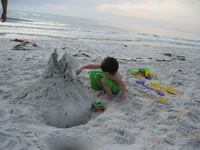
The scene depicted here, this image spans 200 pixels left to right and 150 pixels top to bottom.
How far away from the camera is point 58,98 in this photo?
2.71 meters

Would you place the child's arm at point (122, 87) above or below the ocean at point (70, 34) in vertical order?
below

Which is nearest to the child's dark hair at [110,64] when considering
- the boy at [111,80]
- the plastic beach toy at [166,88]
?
the boy at [111,80]

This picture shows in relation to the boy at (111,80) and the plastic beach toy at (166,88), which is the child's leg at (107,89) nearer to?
the boy at (111,80)

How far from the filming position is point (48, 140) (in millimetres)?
2004

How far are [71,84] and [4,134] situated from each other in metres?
1.31

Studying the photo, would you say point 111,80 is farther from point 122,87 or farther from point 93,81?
point 93,81

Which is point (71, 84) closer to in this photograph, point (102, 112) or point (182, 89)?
point (102, 112)

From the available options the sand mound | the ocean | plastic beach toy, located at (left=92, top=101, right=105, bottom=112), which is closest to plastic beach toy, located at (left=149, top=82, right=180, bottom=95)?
plastic beach toy, located at (left=92, top=101, right=105, bottom=112)

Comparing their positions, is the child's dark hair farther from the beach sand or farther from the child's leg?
the beach sand

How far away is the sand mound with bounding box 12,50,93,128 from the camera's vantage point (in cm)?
257

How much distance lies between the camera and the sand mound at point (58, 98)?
2.57 metres

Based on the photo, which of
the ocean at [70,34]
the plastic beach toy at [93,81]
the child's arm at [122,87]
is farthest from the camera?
the ocean at [70,34]

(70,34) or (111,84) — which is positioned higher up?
(70,34)

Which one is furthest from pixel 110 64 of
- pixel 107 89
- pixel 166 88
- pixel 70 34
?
pixel 70 34
